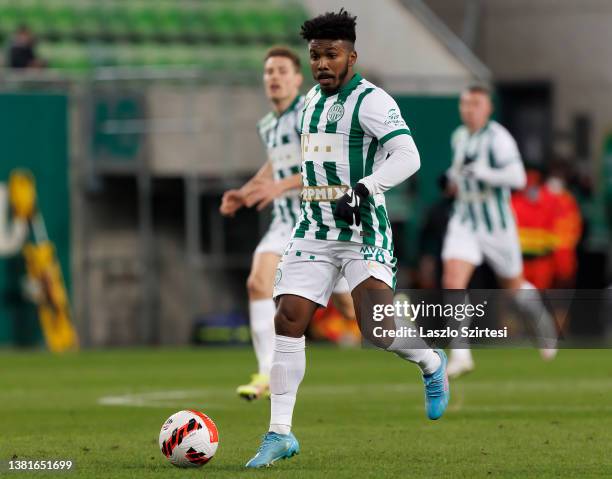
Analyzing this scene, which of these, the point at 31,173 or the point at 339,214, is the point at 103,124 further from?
the point at 339,214

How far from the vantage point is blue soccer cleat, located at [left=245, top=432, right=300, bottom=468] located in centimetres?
717

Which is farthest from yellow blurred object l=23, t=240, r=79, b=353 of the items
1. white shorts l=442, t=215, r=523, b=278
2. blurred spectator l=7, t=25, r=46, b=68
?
white shorts l=442, t=215, r=523, b=278

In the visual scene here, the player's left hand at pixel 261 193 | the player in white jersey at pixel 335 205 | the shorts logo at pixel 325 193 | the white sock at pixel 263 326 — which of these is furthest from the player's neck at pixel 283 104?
the shorts logo at pixel 325 193

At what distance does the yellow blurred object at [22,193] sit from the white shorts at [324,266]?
15059 mm

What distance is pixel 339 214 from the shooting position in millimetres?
7023

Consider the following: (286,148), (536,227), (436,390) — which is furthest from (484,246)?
(536,227)

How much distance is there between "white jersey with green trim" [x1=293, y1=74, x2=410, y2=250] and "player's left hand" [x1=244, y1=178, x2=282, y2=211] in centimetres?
240

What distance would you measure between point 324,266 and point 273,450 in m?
0.93

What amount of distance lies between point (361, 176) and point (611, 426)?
2752 millimetres

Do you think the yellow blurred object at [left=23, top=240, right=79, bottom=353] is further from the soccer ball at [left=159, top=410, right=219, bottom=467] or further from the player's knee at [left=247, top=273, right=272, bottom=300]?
the soccer ball at [left=159, top=410, right=219, bottom=467]

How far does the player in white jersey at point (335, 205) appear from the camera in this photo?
736cm

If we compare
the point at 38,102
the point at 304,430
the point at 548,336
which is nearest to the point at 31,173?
the point at 38,102

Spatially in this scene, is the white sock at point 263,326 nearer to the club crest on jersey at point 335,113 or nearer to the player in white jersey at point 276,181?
the player in white jersey at point 276,181

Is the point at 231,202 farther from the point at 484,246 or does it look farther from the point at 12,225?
the point at 12,225
